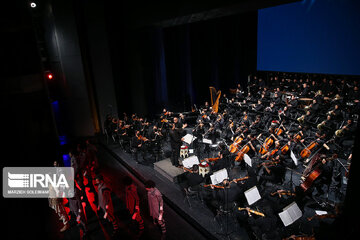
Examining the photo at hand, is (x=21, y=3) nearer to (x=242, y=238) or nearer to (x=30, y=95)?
(x=30, y=95)

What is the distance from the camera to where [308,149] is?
766 cm

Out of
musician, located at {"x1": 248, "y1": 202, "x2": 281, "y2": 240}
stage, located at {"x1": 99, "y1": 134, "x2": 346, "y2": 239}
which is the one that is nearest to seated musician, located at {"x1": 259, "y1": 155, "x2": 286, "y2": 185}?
stage, located at {"x1": 99, "y1": 134, "x2": 346, "y2": 239}

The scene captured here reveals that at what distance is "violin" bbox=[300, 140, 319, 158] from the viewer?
7.63 metres

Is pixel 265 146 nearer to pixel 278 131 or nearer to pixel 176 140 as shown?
pixel 278 131

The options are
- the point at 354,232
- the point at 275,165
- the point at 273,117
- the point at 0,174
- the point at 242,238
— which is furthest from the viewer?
the point at 273,117

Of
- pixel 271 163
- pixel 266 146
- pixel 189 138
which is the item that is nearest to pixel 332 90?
pixel 266 146

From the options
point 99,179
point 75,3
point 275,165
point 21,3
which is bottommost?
point 275,165

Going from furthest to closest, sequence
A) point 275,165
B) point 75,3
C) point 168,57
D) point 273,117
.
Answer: point 168,57 < point 75,3 < point 273,117 < point 275,165

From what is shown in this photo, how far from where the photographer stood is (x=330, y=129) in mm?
9133

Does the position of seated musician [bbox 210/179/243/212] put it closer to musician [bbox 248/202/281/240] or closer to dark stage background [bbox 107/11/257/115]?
musician [bbox 248/202/281/240]

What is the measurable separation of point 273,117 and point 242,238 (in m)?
6.78

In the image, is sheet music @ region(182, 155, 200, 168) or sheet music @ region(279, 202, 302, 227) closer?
sheet music @ region(279, 202, 302, 227)

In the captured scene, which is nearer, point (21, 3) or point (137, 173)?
point (21, 3)

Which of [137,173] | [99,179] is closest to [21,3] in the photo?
[99,179]
